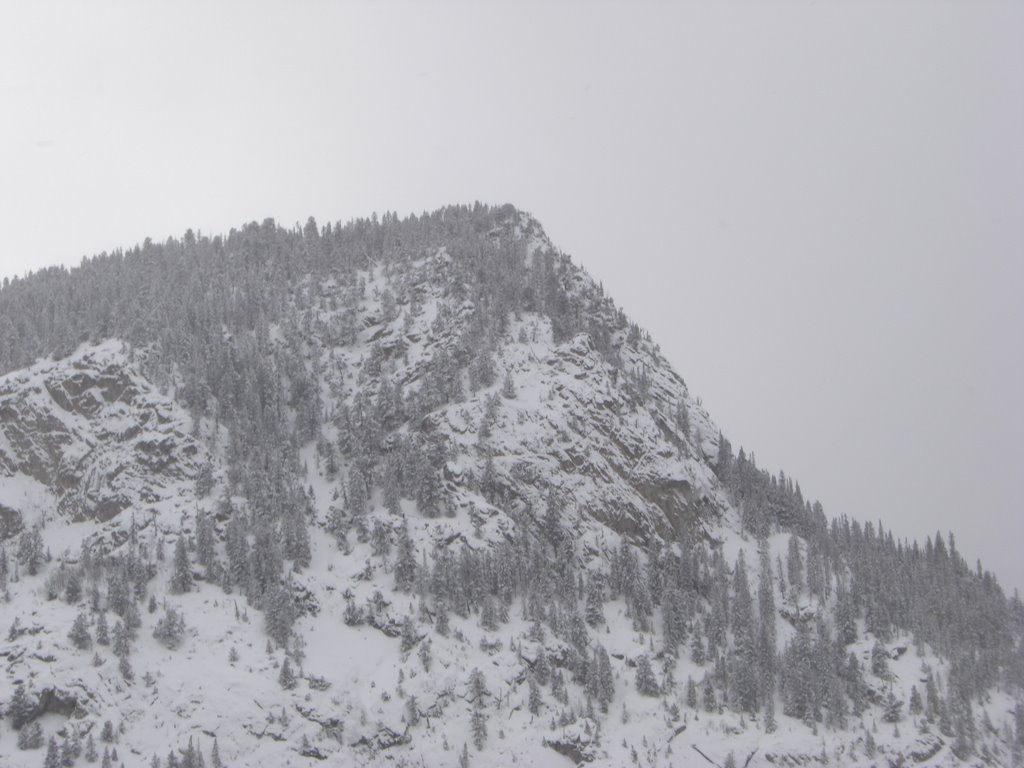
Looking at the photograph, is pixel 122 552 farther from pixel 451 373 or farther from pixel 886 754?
pixel 886 754

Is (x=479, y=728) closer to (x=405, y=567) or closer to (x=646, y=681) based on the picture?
(x=646, y=681)

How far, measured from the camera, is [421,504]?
108 m

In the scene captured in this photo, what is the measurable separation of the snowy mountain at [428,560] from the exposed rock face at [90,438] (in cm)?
30

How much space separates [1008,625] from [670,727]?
49.1 metres

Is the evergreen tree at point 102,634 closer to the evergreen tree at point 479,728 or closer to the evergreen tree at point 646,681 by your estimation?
the evergreen tree at point 479,728

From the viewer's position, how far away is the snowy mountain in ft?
280

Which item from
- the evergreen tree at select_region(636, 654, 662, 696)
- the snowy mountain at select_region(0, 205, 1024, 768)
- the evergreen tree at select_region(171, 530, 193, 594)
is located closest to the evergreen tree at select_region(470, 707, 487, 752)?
the snowy mountain at select_region(0, 205, 1024, 768)

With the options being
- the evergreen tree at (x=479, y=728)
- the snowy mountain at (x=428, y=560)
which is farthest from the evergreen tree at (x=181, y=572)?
the evergreen tree at (x=479, y=728)

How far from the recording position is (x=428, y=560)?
102125 millimetres

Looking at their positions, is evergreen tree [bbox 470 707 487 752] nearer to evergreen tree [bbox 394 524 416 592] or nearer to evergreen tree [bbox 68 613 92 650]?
evergreen tree [bbox 394 524 416 592]

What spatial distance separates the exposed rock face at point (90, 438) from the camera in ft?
340

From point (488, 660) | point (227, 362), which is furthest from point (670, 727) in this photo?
point (227, 362)

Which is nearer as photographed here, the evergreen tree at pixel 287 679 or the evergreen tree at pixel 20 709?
the evergreen tree at pixel 20 709

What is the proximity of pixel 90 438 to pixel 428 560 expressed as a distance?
39157 mm
